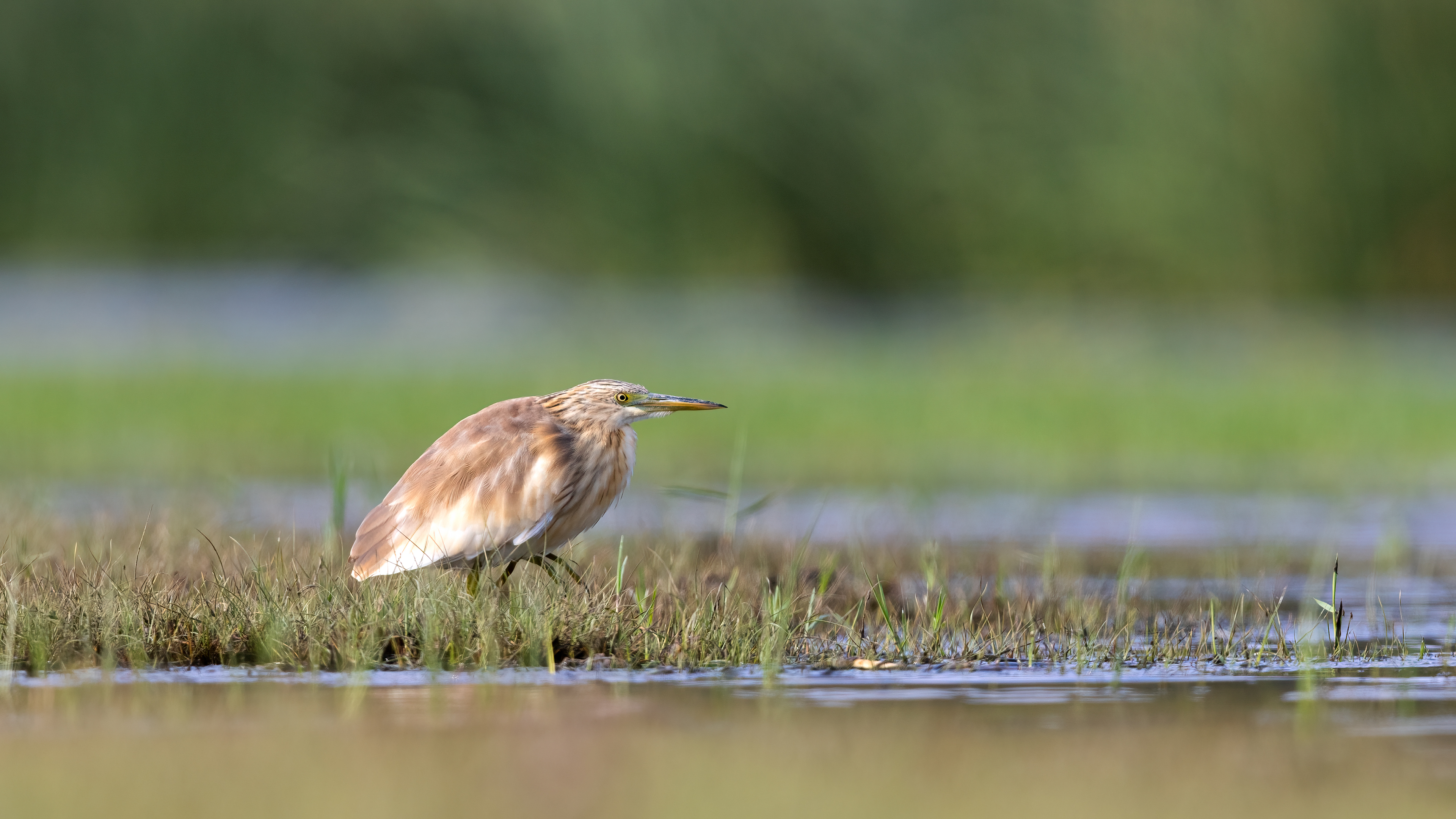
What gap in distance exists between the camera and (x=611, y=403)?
17.8 feet

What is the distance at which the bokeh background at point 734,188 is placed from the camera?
52.3 ft

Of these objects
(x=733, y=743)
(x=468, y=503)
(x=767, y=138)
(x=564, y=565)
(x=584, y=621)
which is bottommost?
(x=733, y=743)

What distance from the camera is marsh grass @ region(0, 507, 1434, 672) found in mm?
4602

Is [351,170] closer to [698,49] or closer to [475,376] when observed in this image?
[698,49]

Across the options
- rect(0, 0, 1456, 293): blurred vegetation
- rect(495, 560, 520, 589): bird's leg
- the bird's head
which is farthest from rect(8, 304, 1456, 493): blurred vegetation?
the bird's head

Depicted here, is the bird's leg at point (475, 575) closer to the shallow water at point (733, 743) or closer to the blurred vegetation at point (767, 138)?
the shallow water at point (733, 743)

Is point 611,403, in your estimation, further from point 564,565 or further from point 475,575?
point 475,575

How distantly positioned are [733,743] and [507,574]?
161 cm

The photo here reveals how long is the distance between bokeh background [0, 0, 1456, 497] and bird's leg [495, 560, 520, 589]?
7769 millimetres

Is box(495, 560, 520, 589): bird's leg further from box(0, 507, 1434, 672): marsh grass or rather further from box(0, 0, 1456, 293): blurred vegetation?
box(0, 0, 1456, 293): blurred vegetation

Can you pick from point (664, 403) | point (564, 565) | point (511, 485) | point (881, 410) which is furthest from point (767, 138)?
point (511, 485)

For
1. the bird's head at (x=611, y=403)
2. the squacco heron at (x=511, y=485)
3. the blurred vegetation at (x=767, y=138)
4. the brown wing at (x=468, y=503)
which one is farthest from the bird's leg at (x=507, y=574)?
the blurred vegetation at (x=767, y=138)

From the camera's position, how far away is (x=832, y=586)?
18.9 ft

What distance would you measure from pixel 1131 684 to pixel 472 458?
65.4 inches
